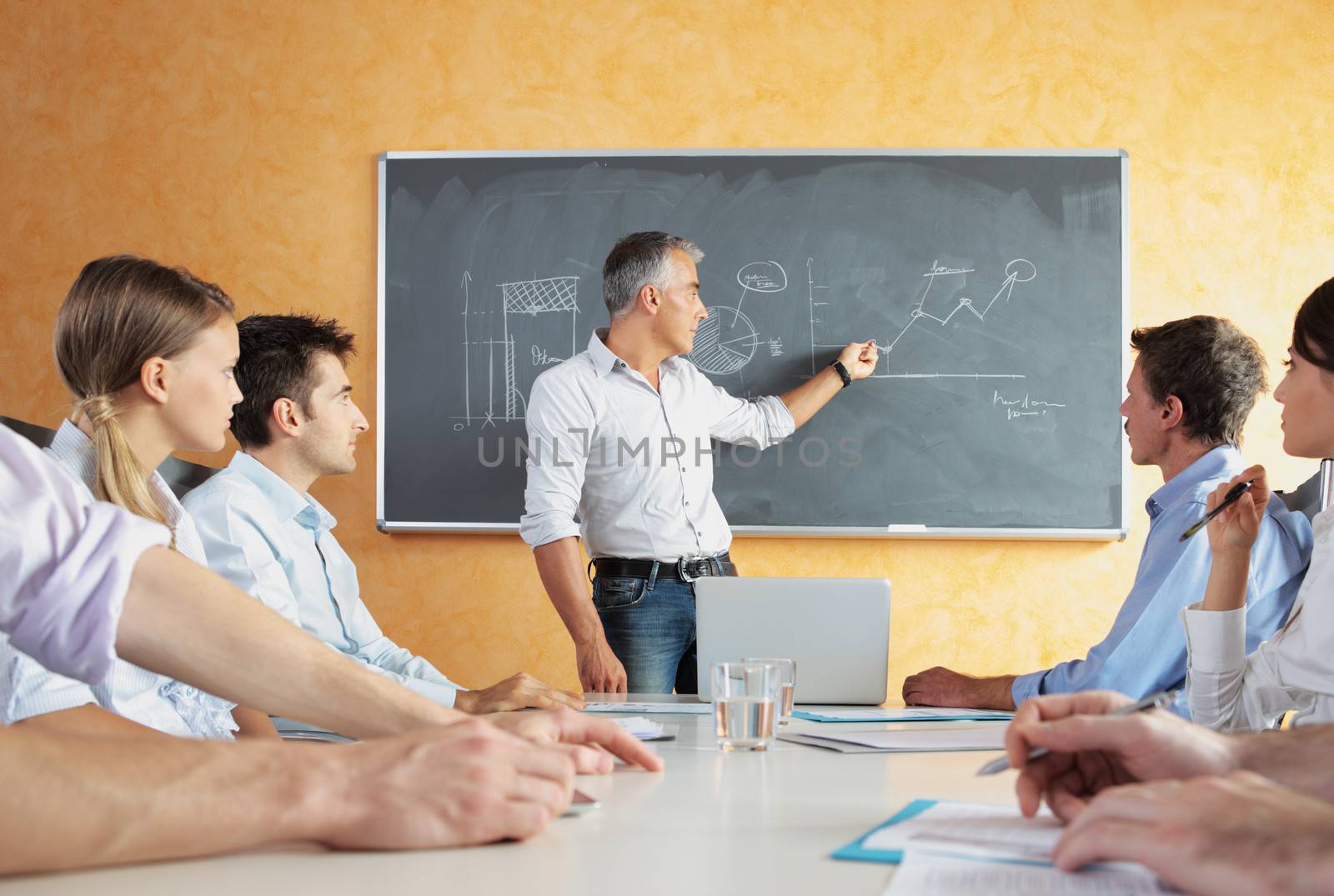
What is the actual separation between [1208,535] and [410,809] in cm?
138

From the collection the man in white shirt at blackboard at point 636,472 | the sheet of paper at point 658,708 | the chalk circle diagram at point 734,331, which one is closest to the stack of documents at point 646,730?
the sheet of paper at point 658,708

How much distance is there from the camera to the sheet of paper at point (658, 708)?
1.87 meters

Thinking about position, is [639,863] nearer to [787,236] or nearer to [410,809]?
[410,809]

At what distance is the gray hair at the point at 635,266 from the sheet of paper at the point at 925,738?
5.66ft

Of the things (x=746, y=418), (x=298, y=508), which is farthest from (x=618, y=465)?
(x=298, y=508)

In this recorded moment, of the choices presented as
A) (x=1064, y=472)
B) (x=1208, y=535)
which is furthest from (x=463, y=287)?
(x=1208, y=535)

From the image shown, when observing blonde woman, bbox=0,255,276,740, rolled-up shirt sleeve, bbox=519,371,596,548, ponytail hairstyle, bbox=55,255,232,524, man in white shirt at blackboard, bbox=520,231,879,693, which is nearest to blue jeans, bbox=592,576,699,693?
man in white shirt at blackboard, bbox=520,231,879,693

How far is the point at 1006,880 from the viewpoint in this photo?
716mm

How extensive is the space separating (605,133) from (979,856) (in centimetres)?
300

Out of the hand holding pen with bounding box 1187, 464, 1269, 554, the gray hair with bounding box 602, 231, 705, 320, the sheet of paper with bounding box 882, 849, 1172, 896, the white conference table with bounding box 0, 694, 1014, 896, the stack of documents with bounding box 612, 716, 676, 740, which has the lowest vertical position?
the stack of documents with bounding box 612, 716, 676, 740

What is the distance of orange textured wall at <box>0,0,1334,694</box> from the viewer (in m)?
3.40

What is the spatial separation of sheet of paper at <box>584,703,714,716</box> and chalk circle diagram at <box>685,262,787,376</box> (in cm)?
160

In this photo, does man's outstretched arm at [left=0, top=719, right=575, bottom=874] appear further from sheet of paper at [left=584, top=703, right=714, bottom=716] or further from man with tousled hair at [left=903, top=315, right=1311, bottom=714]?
man with tousled hair at [left=903, top=315, right=1311, bottom=714]

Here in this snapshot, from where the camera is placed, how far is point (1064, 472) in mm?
3385
